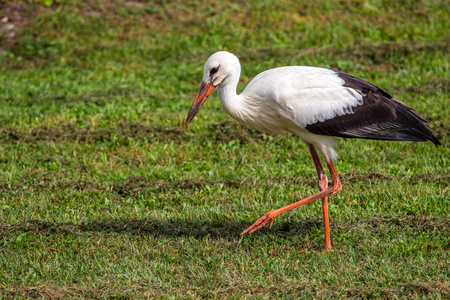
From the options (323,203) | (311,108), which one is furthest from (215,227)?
(311,108)

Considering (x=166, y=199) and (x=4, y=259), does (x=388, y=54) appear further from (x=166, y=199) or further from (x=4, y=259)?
(x=4, y=259)

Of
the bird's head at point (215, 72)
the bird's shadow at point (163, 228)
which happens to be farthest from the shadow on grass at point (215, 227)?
the bird's head at point (215, 72)

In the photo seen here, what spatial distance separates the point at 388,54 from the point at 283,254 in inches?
245

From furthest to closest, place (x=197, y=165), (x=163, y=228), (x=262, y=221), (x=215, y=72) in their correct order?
1. (x=197, y=165)
2. (x=163, y=228)
3. (x=215, y=72)
4. (x=262, y=221)

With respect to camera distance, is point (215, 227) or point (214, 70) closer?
point (214, 70)

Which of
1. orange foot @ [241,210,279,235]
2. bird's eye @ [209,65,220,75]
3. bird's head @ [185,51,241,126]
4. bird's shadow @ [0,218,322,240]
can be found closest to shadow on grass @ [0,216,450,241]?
bird's shadow @ [0,218,322,240]

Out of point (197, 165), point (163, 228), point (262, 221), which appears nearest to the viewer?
point (262, 221)

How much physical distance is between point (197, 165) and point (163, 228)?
5.59 ft

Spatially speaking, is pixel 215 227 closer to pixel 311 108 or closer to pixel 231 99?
pixel 231 99

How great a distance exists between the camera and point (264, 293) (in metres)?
3.88

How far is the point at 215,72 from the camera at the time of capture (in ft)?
15.8

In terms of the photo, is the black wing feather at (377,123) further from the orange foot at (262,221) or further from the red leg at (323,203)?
the orange foot at (262,221)

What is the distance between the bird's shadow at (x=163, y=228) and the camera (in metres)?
4.83

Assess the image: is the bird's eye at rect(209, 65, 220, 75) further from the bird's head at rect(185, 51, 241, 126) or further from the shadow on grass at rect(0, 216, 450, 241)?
the shadow on grass at rect(0, 216, 450, 241)
